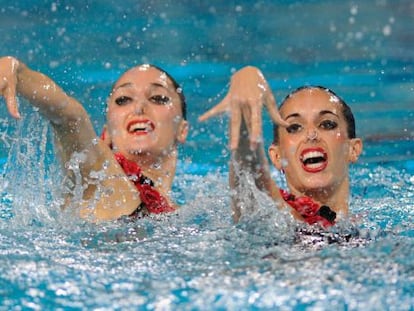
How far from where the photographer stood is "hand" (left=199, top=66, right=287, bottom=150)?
2.11 metres

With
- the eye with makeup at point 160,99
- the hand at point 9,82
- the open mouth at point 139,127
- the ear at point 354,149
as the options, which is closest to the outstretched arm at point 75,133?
the hand at point 9,82

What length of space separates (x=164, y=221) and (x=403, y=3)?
11.8 ft

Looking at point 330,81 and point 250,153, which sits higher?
point 330,81

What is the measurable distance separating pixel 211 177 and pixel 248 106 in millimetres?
2207

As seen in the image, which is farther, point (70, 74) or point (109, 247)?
point (70, 74)

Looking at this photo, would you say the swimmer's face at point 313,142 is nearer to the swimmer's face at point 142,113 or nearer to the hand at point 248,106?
the swimmer's face at point 142,113

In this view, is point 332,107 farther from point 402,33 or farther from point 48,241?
point 402,33

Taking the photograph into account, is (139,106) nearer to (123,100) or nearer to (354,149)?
(123,100)

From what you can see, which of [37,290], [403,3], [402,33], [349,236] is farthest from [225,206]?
[403,3]

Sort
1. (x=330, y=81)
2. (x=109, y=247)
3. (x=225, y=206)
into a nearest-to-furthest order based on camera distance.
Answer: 1. (x=109, y=247)
2. (x=225, y=206)
3. (x=330, y=81)

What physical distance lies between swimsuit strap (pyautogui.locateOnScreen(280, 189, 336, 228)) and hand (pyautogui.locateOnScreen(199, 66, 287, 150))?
65 cm

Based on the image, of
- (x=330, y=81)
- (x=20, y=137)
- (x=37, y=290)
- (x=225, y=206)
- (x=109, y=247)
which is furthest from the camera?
(x=330, y=81)

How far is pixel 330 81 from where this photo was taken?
5.11 metres

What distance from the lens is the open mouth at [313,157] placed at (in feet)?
9.40
